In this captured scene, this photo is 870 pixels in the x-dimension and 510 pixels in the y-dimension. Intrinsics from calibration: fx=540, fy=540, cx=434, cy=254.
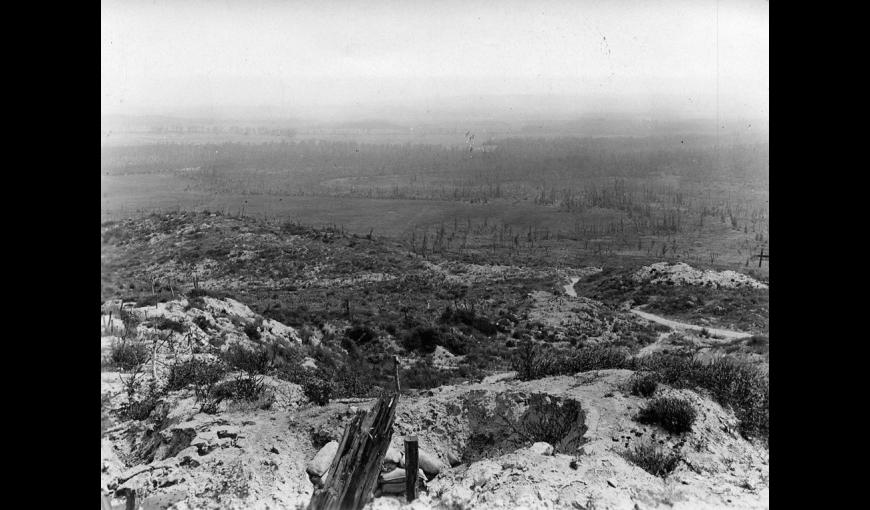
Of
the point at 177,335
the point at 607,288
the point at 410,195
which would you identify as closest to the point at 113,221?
the point at 177,335

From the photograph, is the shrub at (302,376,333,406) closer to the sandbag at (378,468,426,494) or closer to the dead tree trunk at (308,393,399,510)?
the sandbag at (378,468,426,494)

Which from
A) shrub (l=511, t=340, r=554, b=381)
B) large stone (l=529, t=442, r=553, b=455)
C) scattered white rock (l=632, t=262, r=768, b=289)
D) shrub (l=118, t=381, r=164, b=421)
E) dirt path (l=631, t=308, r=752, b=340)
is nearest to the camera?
large stone (l=529, t=442, r=553, b=455)

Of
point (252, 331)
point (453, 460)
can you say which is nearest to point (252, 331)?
point (252, 331)

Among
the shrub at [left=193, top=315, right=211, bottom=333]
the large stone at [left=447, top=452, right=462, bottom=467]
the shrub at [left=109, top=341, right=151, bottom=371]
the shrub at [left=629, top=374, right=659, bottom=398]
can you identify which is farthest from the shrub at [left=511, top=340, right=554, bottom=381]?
the shrub at [left=109, top=341, right=151, bottom=371]

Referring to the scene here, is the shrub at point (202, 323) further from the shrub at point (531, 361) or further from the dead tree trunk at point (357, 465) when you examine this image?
the shrub at point (531, 361)
